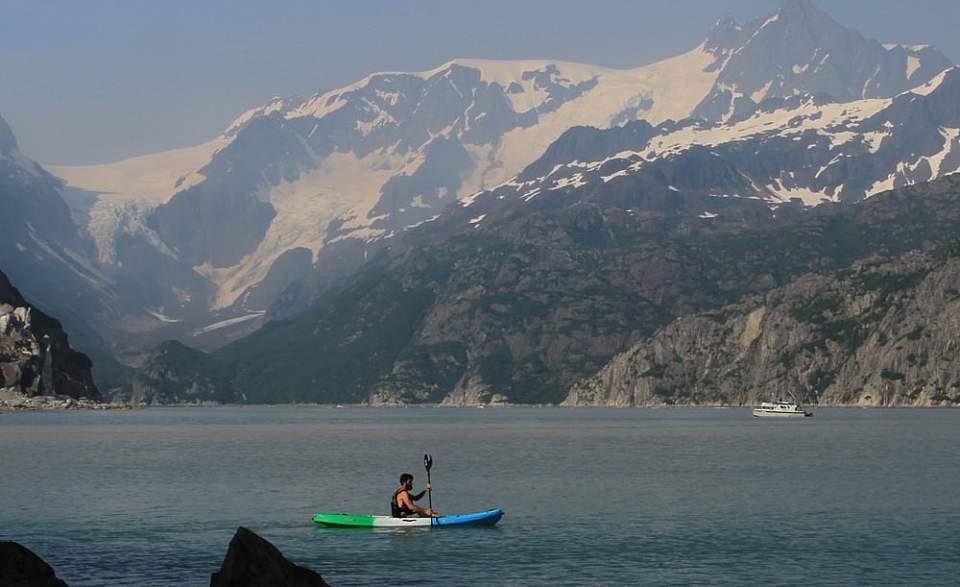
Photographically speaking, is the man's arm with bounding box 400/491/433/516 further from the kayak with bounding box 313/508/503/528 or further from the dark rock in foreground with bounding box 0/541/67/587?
the dark rock in foreground with bounding box 0/541/67/587

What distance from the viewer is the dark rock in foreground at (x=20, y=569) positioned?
74.4 meters

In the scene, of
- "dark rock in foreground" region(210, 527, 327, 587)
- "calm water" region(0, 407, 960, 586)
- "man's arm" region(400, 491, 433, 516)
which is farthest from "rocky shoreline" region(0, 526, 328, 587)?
"man's arm" region(400, 491, 433, 516)

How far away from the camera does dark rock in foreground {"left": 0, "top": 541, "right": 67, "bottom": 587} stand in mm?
74438

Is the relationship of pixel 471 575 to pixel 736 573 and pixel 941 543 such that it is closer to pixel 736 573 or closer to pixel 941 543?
pixel 736 573

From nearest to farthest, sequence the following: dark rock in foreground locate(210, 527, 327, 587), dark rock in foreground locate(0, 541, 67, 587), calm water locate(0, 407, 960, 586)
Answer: dark rock in foreground locate(210, 527, 327, 587)
dark rock in foreground locate(0, 541, 67, 587)
calm water locate(0, 407, 960, 586)

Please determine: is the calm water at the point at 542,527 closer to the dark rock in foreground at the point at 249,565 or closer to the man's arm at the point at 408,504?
the man's arm at the point at 408,504

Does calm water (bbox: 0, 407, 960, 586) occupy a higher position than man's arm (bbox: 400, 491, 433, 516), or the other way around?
man's arm (bbox: 400, 491, 433, 516)

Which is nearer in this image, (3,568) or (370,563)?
(3,568)

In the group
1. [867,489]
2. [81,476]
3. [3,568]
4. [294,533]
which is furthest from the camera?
[81,476]

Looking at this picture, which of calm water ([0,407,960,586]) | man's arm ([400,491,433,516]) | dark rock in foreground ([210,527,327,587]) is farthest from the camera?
man's arm ([400,491,433,516])

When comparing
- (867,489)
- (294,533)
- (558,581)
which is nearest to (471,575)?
(558,581)

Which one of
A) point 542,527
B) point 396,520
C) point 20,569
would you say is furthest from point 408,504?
point 20,569

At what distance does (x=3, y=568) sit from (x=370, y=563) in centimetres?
3703

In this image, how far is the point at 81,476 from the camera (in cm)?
19000
